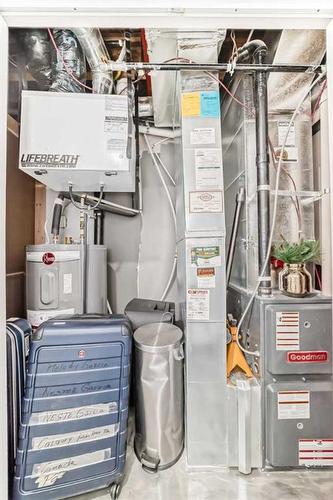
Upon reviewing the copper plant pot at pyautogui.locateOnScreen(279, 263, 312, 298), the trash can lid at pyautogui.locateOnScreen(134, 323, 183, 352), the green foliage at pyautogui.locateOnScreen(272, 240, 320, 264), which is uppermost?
the green foliage at pyautogui.locateOnScreen(272, 240, 320, 264)

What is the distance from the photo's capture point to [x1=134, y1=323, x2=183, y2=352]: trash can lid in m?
1.37

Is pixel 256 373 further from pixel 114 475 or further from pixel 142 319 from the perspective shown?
pixel 114 475

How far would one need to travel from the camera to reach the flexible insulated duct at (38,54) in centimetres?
148

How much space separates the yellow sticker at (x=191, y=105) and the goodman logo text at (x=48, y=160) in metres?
0.68

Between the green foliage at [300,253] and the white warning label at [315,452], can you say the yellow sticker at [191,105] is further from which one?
the white warning label at [315,452]

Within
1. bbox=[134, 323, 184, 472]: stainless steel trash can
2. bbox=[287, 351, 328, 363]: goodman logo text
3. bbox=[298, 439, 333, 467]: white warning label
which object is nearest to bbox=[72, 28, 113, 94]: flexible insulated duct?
bbox=[134, 323, 184, 472]: stainless steel trash can

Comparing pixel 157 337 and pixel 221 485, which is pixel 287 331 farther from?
pixel 221 485

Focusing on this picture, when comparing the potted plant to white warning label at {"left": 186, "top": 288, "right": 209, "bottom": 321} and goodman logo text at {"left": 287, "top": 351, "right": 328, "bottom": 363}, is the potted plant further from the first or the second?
white warning label at {"left": 186, "top": 288, "right": 209, "bottom": 321}

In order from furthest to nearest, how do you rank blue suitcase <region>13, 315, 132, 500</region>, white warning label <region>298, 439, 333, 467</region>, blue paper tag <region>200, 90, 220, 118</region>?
1. blue paper tag <region>200, 90, 220, 118</region>
2. white warning label <region>298, 439, 333, 467</region>
3. blue suitcase <region>13, 315, 132, 500</region>

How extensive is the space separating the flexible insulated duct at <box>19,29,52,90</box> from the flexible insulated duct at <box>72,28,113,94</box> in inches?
9.1

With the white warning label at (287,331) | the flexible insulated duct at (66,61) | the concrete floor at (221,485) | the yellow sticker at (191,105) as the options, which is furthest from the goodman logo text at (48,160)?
the concrete floor at (221,485)

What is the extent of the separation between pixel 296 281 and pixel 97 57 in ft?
5.79

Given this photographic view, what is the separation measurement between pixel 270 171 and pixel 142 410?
1.61 m

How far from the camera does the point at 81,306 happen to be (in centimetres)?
172
